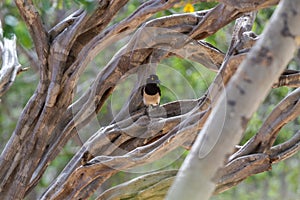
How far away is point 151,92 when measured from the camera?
5.98 feet

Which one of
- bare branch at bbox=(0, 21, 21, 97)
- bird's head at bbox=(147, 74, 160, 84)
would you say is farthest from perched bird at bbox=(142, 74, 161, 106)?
bare branch at bbox=(0, 21, 21, 97)

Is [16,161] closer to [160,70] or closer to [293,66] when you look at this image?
[160,70]

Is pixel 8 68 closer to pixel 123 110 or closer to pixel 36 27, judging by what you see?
pixel 36 27

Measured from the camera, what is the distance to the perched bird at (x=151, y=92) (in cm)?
182

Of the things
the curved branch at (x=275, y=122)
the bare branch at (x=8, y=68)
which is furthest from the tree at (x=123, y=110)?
the bare branch at (x=8, y=68)

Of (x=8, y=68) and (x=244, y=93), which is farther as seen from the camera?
(x=8, y=68)

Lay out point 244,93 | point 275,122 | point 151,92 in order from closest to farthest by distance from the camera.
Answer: point 244,93
point 275,122
point 151,92

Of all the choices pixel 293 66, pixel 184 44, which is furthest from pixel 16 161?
pixel 293 66

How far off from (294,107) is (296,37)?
37.1 inches

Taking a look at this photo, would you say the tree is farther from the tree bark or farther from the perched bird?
the tree bark

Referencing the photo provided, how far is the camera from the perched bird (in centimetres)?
182

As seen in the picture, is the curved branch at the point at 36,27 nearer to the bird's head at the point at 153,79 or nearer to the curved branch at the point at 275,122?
the bird's head at the point at 153,79

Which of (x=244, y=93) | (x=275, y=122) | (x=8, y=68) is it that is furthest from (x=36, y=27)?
(x=244, y=93)

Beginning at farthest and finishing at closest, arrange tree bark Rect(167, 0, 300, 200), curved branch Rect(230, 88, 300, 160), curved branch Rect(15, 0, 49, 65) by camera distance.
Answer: curved branch Rect(15, 0, 49, 65), curved branch Rect(230, 88, 300, 160), tree bark Rect(167, 0, 300, 200)
